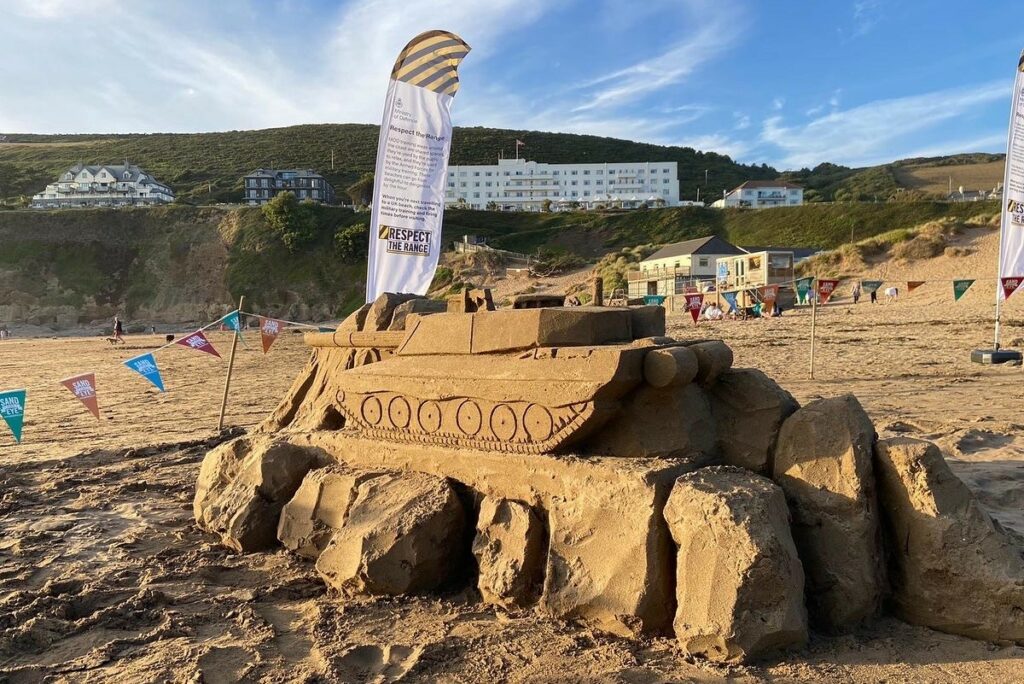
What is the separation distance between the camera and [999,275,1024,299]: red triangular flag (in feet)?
38.5

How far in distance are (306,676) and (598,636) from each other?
4.83 feet

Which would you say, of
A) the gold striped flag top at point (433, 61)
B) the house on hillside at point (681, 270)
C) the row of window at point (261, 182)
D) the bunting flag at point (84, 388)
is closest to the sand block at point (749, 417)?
the gold striped flag top at point (433, 61)

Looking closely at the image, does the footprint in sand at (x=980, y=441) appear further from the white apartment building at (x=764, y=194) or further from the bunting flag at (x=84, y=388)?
the white apartment building at (x=764, y=194)

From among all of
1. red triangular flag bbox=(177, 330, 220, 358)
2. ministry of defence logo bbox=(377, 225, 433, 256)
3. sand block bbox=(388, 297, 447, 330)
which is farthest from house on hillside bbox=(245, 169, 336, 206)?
sand block bbox=(388, 297, 447, 330)

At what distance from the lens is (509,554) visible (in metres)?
4.03

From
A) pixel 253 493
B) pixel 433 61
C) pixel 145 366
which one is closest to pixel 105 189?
pixel 145 366

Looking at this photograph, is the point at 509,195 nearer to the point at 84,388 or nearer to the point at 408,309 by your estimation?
the point at 84,388

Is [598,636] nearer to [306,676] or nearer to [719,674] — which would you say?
[719,674]

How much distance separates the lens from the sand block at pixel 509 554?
3953mm

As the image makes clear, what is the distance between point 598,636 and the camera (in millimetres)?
3582

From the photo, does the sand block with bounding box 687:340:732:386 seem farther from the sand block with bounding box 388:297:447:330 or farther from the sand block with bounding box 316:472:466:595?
the sand block with bounding box 388:297:447:330

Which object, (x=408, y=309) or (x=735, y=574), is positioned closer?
(x=735, y=574)

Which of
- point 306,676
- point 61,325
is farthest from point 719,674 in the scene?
point 61,325

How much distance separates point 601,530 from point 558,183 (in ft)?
315
